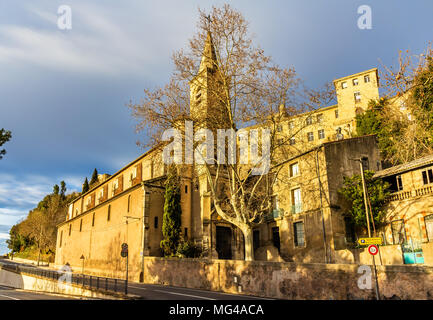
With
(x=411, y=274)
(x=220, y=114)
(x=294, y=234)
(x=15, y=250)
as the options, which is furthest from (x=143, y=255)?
(x=15, y=250)

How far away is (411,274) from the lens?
1218 cm

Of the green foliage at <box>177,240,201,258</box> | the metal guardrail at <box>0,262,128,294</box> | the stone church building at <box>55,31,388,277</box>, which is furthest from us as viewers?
the green foliage at <box>177,240,201,258</box>

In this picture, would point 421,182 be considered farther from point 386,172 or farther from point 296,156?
point 296,156

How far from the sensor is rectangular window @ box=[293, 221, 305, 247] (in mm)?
27666

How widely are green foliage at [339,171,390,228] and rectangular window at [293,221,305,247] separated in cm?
415

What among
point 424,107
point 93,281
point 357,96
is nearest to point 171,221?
point 93,281

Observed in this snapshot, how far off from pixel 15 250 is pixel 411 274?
3860 inches

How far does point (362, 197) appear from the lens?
2544 centimetres

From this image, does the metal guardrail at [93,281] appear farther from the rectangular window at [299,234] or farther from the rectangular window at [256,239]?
the rectangular window at [299,234]

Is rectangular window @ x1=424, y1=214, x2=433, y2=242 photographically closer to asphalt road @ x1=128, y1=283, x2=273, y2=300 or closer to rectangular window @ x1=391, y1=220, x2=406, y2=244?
rectangular window @ x1=391, y1=220, x2=406, y2=244

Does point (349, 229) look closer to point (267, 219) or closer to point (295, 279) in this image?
point (267, 219)

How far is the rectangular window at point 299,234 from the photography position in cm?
2767

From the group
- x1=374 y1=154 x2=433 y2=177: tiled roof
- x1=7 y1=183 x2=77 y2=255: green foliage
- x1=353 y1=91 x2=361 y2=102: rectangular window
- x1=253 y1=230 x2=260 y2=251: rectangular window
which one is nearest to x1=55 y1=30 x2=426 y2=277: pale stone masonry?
x1=253 y1=230 x2=260 y2=251: rectangular window

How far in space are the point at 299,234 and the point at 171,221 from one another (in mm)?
11705
